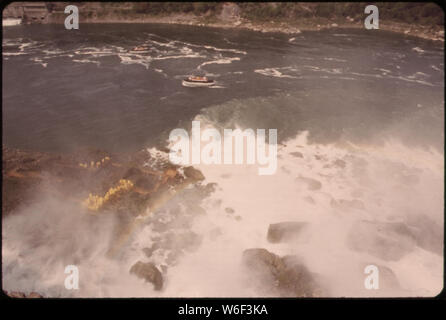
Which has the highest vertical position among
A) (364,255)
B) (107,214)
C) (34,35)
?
(34,35)

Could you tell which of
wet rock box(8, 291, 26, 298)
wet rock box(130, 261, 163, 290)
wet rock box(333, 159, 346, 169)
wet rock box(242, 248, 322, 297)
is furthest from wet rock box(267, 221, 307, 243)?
wet rock box(8, 291, 26, 298)

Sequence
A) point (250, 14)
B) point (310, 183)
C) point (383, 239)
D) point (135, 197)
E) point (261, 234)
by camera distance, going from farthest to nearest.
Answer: point (250, 14), point (310, 183), point (135, 197), point (261, 234), point (383, 239)

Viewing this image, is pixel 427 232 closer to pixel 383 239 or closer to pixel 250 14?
pixel 383 239

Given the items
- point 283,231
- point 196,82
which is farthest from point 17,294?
point 196,82

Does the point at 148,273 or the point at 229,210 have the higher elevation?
the point at 229,210

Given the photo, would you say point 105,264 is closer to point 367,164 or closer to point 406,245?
point 406,245

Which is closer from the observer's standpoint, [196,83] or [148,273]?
[148,273]

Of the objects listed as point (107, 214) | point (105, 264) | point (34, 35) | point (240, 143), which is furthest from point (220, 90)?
point (34, 35)
